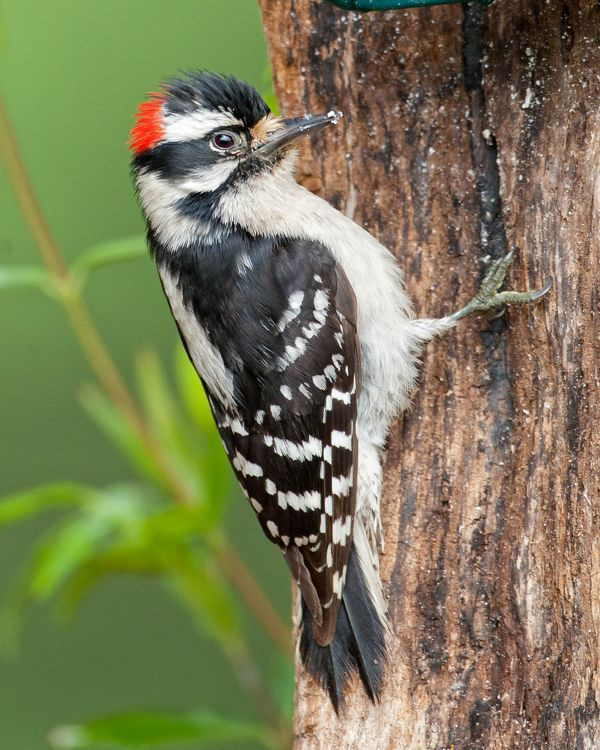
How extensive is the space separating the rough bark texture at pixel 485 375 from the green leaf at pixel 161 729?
403 millimetres

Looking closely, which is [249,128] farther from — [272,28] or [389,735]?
[389,735]

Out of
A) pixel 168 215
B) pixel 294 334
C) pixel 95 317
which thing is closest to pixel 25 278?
pixel 168 215

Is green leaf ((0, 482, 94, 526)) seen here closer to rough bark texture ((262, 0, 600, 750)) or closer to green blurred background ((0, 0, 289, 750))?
rough bark texture ((262, 0, 600, 750))

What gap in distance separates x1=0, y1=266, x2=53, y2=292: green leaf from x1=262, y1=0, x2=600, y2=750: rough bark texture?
878mm

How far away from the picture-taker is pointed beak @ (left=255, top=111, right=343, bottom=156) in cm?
241

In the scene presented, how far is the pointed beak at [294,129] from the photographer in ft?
7.89

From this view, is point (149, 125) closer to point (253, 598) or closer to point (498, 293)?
point (498, 293)

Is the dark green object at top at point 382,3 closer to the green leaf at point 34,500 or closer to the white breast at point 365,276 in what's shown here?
the white breast at point 365,276

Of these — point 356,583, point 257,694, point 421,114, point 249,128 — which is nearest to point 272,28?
point 249,128

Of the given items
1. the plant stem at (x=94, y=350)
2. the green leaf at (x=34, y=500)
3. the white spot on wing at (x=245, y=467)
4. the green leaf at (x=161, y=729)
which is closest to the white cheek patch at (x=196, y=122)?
the plant stem at (x=94, y=350)

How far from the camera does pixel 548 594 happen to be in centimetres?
235

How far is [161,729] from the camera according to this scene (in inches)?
113

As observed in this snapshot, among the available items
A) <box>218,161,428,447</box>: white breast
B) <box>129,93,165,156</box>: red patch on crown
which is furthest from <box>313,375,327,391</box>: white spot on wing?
<box>129,93,165,156</box>: red patch on crown

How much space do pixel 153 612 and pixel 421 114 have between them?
14.8ft
